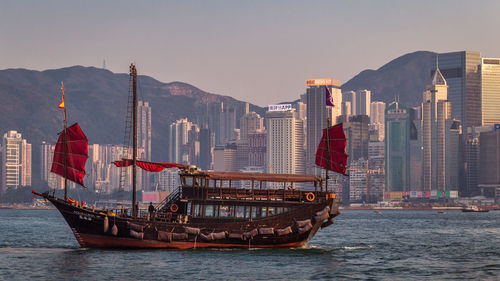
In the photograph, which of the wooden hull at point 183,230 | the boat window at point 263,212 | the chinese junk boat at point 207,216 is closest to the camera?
the wooden hull at point 183,230

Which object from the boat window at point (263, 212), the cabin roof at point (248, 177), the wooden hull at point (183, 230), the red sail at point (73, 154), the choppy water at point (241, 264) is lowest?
the choppy water at point (241, 264)

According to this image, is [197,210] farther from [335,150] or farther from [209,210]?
[335,150]

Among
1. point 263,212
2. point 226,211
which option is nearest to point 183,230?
point 226,211

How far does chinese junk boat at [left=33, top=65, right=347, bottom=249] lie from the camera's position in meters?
53.9

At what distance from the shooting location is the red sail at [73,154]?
56.5 metres

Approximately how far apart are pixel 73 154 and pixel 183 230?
9108 millimetres

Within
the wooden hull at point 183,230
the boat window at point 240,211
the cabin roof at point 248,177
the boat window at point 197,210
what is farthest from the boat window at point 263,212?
the boat window at point 197,210

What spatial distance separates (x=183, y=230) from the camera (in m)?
54.2

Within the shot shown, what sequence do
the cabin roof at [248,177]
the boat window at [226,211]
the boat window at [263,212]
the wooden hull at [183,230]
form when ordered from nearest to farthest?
1. the wooden hull at [183,230]
2. the cabin roof at [248,177]
3. the boat window at [263,212]
4. the boat window at [226,211]

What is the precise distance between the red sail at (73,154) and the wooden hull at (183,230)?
9.35 feet

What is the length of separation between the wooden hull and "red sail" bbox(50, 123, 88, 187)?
285cm

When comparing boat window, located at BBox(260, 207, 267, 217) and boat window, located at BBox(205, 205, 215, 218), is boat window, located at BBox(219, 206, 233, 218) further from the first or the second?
boat window, located at BBox(260, 207, 267, 217)

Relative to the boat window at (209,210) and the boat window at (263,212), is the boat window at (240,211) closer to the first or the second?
the boat window at (263,212)

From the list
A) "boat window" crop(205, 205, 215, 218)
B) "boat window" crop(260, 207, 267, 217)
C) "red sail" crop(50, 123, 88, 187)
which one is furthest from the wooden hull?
"red sail" crop(50, 123, 88, 187)
